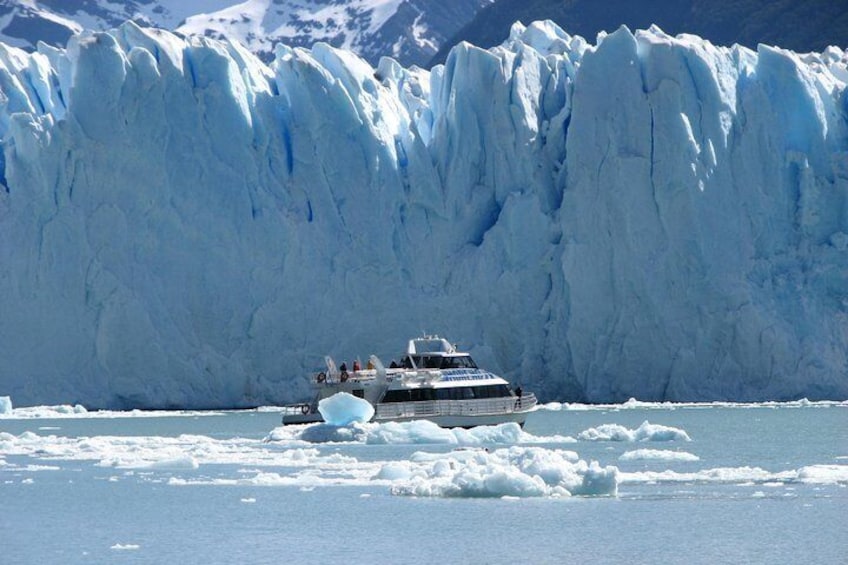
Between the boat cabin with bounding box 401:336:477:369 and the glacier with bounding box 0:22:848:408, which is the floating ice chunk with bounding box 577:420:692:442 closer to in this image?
the boat cabin with bounding box 401:336:477:369

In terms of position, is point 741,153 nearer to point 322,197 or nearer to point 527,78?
point 527,78

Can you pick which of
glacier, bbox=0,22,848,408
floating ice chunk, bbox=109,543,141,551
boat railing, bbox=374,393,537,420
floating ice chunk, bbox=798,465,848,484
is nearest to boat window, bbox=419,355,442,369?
boat railing, bbox=374,393,537,420

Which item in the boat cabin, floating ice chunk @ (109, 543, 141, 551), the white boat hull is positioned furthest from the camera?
the boat cabin

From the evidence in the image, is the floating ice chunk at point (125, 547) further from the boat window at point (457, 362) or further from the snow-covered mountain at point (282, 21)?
the snow-covered mountain at point (282, 21)

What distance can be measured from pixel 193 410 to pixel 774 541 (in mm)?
22524

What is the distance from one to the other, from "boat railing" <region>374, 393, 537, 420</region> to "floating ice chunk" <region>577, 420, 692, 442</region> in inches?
140

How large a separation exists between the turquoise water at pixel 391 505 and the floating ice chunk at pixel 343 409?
0.49 m

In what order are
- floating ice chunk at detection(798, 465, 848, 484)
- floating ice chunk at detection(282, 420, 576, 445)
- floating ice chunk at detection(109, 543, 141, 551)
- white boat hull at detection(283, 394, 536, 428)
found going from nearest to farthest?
1. floating ice chunk at detection(109, 543, 141, 551)
2. floating ice chunk at detection(798, 465, 848, 484)
3. floating ice chunk at detection(282, 420, 576, 445)
4. white boat hull at detection(283, 394, 536, 428)

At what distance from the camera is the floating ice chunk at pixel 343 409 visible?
2650 cm

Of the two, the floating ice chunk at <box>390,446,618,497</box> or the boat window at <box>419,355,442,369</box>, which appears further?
the boat window at <box>419,355,442,369</box>

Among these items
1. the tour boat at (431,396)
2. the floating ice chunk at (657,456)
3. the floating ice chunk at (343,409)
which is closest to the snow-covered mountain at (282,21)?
the tour boat at (431,396)

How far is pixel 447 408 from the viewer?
29.2 m

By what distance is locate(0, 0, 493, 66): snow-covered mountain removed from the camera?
8156 centimetres

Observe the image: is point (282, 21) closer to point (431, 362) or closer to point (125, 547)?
point (431, 362)
